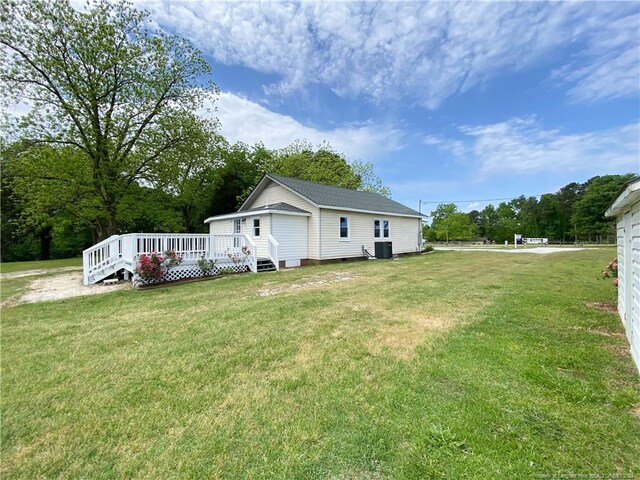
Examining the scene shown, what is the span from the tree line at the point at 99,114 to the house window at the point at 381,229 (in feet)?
42.0

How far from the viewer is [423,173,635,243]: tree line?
46.1 metres

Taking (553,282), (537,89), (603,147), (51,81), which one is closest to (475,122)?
(537,89)

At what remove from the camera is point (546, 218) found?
189ft

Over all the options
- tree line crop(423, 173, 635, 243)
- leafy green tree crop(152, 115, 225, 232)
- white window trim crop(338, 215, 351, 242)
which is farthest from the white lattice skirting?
tree line crop(423, 173, 635, 243)

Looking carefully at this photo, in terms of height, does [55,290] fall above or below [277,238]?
below

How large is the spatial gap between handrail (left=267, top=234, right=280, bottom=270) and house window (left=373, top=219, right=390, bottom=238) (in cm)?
716

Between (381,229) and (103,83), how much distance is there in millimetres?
17409

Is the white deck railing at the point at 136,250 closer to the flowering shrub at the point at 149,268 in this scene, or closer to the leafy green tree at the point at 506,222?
the flowering shrub at the point at 149,268

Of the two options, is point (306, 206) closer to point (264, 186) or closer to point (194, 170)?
point (264, 186)

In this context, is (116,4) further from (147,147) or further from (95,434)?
(95,434)

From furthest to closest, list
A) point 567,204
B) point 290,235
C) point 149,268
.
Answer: point 567,204
point 290,235
point 149,268

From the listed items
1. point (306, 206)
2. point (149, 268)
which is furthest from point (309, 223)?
point (149, 268)

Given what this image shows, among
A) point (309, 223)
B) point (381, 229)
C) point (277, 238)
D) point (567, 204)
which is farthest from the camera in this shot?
point (567, 204)

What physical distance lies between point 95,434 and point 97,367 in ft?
4.64
